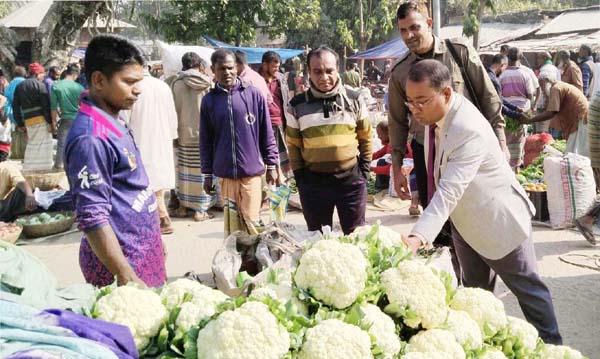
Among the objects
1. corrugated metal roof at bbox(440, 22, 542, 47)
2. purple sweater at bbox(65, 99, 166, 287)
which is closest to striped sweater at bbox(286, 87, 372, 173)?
purple sweater at bbox(65, 99, 166, 287)

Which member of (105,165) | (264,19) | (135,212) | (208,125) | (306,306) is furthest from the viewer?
(264,19)

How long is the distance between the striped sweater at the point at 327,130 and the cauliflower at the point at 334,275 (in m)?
2.10

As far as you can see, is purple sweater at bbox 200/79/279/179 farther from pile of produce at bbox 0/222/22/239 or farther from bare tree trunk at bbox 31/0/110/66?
bare tree trunk at bbox 31/0/110/66

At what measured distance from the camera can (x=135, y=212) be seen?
2.52m

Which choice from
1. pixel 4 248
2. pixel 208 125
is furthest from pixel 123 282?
pixel 208 125

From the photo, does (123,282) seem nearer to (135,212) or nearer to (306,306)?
(135,212)

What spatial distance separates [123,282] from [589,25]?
2533 centimetres

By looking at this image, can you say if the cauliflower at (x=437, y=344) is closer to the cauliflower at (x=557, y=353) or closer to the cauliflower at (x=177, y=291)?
the cauliflower at (x=557, y=353)

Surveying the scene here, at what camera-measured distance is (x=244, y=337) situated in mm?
1588

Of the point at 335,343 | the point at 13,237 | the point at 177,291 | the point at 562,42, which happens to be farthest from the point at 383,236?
the point at 562,42

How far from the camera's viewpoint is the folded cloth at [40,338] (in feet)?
4.48

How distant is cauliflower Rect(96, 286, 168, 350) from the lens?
1699mm

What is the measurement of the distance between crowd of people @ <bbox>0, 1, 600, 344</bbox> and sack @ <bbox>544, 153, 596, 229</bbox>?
517 millimetres

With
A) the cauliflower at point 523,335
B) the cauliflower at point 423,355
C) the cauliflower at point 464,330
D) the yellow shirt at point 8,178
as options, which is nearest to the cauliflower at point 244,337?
the cauliflower at point 423,355
